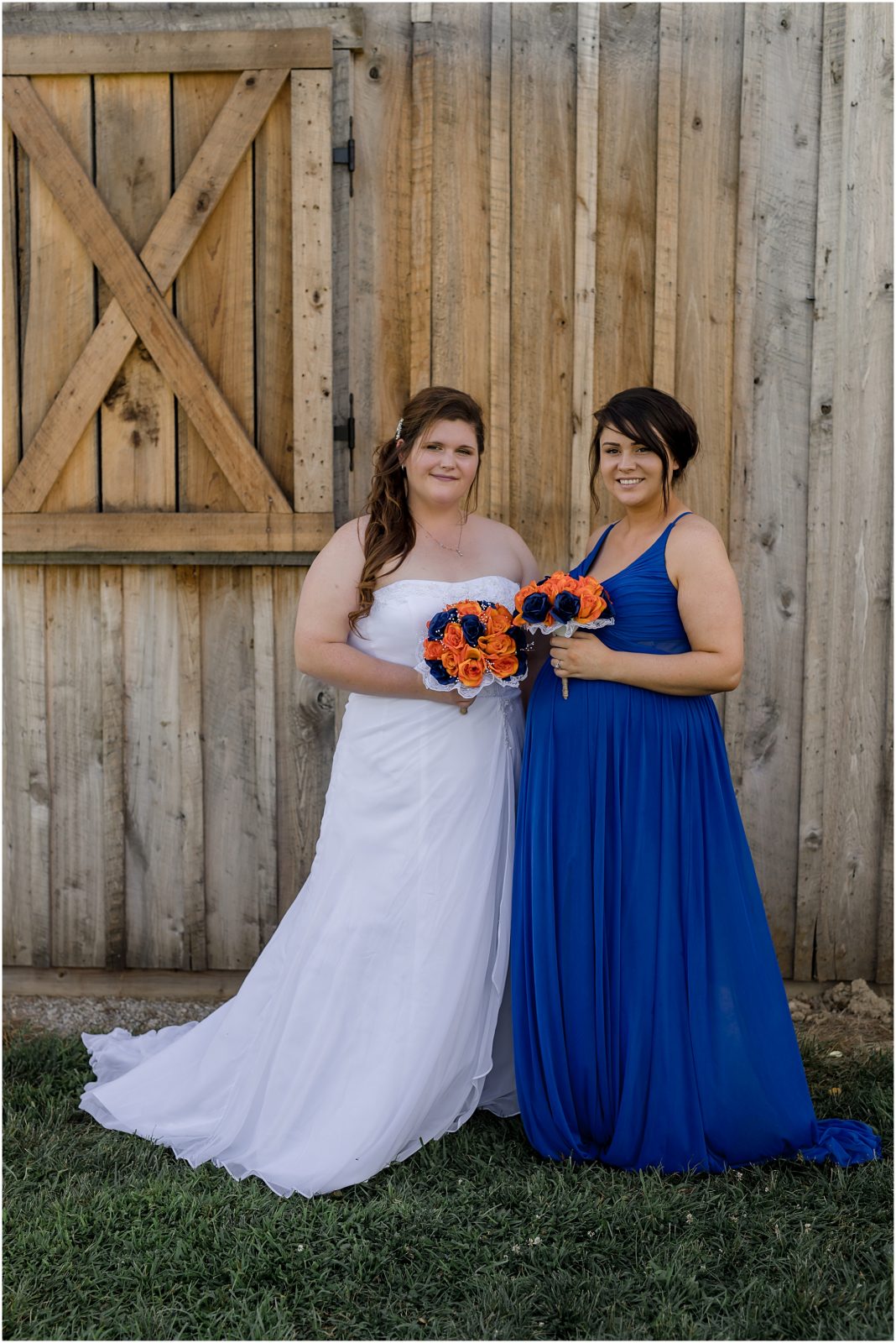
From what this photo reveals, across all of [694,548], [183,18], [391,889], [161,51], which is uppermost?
[183,18]

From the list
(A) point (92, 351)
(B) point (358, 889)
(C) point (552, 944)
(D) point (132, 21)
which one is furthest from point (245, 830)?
(D) point (132, 21)

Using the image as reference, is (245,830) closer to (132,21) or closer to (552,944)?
(552,944)

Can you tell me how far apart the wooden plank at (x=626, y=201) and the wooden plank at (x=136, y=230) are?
5.53 ft

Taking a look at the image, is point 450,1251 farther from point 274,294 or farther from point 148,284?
point 148,284

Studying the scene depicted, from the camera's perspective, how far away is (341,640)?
3203 millimetres

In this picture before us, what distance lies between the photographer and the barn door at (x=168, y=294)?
404 cm

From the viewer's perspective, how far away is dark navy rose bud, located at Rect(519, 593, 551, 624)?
9.64 feet

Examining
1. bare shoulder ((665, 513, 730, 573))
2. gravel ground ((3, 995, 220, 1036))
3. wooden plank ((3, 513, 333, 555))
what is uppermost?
wooden plank ((3, 513, 333, 555))

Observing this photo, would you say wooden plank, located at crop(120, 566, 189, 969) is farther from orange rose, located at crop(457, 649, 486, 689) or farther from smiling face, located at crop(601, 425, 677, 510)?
smiling face, located at crop(601, 425, 677, 510)

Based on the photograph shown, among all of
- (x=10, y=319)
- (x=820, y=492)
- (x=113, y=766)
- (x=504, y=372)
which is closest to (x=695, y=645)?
(x=820, y=492)

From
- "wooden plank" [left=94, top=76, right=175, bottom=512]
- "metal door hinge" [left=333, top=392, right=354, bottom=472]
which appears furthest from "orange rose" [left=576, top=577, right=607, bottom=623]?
"wooden plank" [left=94, top=76, right=175, bottom=512]

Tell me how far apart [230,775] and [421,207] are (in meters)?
2.35

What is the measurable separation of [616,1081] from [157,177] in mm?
3665

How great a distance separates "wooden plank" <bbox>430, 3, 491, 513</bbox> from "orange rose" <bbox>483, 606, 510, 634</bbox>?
121cm
